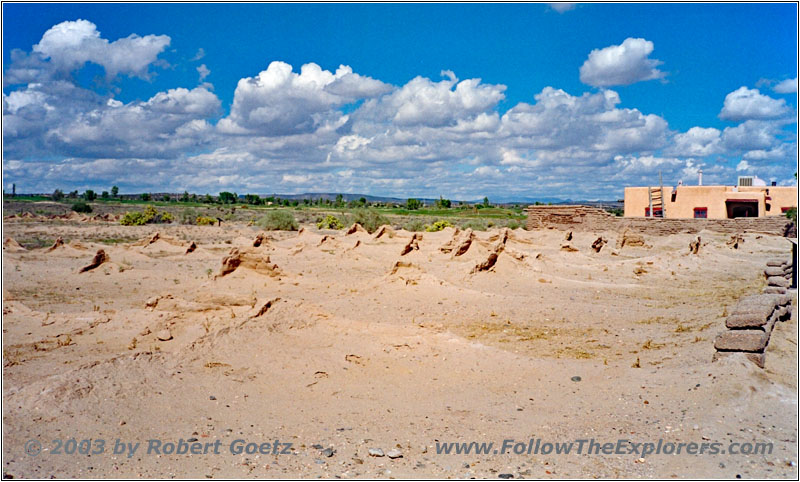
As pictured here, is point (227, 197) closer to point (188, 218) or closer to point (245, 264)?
point (188, 218)

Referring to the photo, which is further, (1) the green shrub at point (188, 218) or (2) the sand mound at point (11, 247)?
(1) the green shrub at point (188, 218)

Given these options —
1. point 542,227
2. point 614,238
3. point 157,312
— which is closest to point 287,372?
point 157,312

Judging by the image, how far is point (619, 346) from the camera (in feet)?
29.3

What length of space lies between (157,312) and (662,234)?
27688 millimetres

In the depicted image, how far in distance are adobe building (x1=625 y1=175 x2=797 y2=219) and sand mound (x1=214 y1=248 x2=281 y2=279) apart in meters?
30.6

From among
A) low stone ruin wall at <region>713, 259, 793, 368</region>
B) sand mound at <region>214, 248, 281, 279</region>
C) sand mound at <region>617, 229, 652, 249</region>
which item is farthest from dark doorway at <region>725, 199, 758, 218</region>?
sand mound at <region>214, 248, 281, 279</region>

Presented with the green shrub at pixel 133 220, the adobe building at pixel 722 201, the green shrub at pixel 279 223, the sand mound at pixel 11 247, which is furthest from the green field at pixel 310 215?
the sand mound at pixel 11 247

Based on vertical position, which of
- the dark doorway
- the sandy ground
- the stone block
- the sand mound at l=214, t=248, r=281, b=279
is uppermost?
the dark doorway

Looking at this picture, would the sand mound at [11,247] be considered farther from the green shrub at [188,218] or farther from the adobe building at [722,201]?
the adobe building at [722,201]

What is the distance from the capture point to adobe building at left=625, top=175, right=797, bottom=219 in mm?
39625

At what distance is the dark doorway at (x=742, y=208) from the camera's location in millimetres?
39781

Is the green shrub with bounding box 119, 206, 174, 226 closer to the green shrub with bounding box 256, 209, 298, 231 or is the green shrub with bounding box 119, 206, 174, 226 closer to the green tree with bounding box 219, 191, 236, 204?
the green shrub with bounding box 256, 209, 298, 231

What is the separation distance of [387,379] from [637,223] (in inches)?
1106

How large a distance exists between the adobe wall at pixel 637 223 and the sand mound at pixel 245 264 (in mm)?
21069
